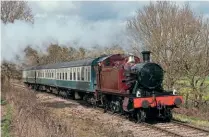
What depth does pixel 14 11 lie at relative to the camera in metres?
41.2

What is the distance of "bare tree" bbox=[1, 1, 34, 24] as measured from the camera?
1562 inches

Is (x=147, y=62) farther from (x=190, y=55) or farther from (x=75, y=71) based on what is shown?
(x=75, y=71)

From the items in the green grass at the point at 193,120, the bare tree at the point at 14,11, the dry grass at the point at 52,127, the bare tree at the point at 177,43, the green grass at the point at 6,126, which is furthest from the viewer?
the bare tree at the point at 14,11

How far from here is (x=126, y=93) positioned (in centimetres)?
1509

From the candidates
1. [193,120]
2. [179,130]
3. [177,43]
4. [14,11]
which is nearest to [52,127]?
[179,130]

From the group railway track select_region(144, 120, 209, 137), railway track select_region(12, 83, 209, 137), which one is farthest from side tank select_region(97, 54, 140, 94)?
railway track select_region(144, 120, 209, 137)

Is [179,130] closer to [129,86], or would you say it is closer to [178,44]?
[129,86]

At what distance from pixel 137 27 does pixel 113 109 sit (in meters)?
9.28

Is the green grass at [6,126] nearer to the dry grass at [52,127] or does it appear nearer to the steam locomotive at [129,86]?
the dry grass at [52,127]

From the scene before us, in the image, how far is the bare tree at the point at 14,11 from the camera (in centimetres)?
3968

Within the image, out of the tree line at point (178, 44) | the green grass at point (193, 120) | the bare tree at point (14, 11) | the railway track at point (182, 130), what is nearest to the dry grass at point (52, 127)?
the railway track at point (182, 130)

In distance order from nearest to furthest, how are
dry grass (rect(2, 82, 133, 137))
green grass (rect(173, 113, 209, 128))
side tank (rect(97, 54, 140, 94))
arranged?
dry grass (rect(2, 82, 133, 137))
green grass (rect(173, 113, 209, 128))
side tank (rect(97, 54, 140, 94))

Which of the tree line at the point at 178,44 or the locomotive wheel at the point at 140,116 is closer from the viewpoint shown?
the locomotive wheel at the point at 140,116

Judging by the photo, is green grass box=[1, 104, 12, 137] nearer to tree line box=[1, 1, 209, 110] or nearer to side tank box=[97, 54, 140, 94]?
side tank box=[97, 54, 140, 94]
